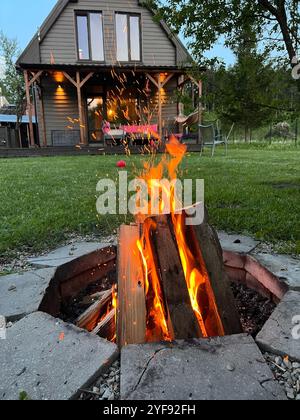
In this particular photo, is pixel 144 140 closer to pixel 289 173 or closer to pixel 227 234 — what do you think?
pixel 289 173

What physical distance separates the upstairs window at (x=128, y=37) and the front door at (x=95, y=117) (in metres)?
2.02

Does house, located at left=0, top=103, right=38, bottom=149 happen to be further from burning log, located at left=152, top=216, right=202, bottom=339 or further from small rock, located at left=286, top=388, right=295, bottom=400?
small rock, located at left=286, top=388, right=295, bottom=400

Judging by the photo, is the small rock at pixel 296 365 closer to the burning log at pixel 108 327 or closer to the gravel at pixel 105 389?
the gravel at pixel 105 389

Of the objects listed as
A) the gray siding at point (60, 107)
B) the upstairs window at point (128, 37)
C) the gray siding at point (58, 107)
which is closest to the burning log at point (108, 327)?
the gray siding at point (60, 107)

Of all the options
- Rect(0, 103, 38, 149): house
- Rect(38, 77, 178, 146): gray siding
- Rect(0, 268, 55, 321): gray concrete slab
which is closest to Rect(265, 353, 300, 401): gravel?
Rect(0, 268, 55, 321): gray concrete slab

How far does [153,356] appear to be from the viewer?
4.14ft

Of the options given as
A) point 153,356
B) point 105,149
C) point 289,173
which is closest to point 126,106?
point 105,149

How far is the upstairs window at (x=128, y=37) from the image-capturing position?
1359 centimetres

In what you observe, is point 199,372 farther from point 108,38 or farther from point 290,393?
point 108,38

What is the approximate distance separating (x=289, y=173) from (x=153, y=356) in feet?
19.1

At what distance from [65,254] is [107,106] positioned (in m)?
13.3

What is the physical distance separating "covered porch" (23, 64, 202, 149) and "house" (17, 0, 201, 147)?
4cm

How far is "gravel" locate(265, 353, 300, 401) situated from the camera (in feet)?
3.70

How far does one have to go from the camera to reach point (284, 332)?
1.41 m
